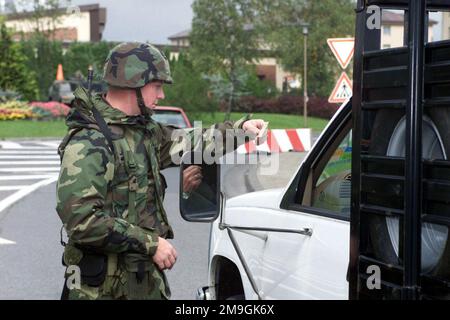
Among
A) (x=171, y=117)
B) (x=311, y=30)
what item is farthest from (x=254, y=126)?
(x=311, y=30)

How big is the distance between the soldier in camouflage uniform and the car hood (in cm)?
35

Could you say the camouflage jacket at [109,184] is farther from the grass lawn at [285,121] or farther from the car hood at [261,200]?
the grass lawn at [285,121]

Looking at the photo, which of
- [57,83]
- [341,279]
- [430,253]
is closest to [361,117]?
[430,253]

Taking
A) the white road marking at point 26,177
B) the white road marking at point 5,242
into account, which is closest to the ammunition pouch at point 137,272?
the white road marking at point 5,242

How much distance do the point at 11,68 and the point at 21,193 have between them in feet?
93.9

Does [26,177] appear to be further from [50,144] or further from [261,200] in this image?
[261,200]

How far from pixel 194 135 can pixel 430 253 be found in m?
1.58

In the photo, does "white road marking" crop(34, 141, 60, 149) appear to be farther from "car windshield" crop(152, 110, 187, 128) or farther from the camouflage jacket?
the camouflage jacket

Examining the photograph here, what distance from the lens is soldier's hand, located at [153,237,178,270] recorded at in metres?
2.90

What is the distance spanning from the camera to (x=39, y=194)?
12.6 m

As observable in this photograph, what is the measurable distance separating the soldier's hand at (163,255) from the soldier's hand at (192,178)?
23 centimetres

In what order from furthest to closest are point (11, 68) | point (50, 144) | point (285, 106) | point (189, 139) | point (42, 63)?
point (285, 106), point (42, 63), point (11, 68), point (50, 144), point (189, 139)

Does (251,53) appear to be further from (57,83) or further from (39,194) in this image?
(39,194)

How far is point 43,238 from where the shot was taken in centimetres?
855
